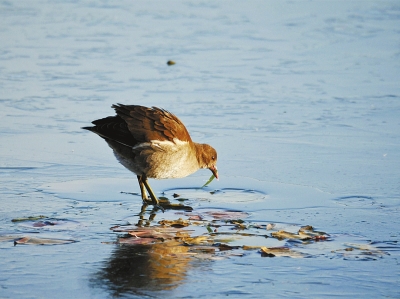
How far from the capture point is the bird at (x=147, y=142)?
7723 mm

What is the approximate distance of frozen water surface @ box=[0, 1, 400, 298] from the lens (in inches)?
216

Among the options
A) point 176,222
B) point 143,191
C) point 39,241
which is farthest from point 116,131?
point 39,241

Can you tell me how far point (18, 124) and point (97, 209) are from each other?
345cm

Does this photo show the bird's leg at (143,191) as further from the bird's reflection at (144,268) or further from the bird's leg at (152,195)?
the bird's reflection at (144,268)

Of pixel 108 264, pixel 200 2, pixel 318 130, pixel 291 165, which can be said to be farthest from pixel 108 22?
pixel 108 264

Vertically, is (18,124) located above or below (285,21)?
below

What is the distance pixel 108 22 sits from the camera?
1698 centimetres

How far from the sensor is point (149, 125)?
7.80 m

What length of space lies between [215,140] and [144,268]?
4.31 metres

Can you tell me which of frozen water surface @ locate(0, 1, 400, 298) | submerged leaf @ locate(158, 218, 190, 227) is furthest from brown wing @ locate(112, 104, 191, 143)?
submerged leaf @ locate(158, 218, 190, 227)

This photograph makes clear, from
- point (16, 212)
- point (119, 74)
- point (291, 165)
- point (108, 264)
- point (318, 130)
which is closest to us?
point (108, 264)

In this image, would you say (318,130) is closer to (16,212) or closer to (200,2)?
(16,212)

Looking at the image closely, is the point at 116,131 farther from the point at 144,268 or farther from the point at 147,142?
the point at 144,268

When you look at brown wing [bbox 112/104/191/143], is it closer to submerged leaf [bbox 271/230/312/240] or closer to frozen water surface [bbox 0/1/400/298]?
frozen water surface [bbox 0/1/400/298]
